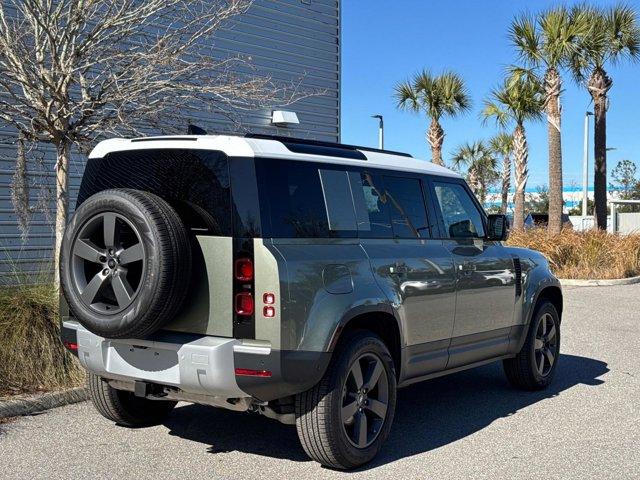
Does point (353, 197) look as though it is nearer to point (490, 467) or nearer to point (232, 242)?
point (232, 242)

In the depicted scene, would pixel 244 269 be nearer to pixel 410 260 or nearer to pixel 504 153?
pixel 410 260

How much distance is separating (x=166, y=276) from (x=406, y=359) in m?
1.95

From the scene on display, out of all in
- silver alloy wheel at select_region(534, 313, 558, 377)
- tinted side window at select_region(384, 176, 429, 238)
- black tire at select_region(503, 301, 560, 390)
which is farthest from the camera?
silver alloy wheel at select_region(534, 313, 558, 377)

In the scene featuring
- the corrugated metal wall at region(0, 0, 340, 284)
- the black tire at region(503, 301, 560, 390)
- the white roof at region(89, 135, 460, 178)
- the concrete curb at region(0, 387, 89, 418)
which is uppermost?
the corrugated metal wall at region(0, 0, 340, 284)

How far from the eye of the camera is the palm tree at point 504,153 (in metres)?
40.3

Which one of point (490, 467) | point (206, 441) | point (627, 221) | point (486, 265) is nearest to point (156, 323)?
point (206, 441)

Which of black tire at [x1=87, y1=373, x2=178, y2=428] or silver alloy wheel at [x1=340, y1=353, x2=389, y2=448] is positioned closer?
silver alloy wheel at [x1=340, y1=353, x2=389, y2=448]

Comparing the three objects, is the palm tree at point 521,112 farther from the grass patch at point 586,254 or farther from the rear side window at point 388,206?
the rear side window at point 388,206

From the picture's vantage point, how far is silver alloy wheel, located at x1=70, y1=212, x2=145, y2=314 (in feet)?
14.7

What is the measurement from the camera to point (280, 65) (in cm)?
1470

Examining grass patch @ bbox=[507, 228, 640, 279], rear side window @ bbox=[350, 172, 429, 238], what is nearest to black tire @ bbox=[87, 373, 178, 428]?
rear side window @ bbox=[350, 172, 429, 238]

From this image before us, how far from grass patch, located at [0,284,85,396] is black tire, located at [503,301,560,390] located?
12.9 ft

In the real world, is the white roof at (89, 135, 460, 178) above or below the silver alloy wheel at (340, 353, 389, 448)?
above

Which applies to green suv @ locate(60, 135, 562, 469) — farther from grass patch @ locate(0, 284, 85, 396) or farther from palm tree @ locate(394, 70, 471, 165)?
palm tree @ locate(394, 70, 471, 165)
